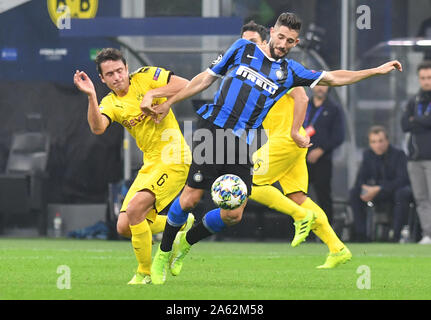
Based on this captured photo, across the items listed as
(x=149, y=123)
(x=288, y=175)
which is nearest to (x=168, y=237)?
(x=149, y=123)

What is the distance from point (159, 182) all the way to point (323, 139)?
5840 millimetres

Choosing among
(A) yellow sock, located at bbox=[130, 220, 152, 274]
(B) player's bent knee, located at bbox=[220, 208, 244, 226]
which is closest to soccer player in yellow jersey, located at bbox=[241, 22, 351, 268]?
(B) player's bent knee, located at bbox=[220, 208, 244, 226]

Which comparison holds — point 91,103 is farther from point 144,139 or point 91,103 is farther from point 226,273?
point 226,273

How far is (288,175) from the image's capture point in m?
11.6

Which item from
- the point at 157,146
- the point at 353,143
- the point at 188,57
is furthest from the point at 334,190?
the point at 157,146

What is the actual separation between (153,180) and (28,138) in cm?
745

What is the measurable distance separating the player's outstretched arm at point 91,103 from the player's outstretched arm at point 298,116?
2.21 meters

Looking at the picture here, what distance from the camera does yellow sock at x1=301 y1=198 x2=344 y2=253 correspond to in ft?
35.8

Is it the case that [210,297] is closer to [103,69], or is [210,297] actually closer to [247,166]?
[247,166]

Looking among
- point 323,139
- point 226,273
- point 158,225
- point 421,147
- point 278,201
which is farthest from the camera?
point 323,139

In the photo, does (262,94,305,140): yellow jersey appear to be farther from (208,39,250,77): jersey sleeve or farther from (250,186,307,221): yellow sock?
(208,39,250,77): jersey sleeve

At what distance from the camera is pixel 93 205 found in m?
16.4

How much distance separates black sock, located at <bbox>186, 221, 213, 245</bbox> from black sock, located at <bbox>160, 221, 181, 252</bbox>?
0.10 metres

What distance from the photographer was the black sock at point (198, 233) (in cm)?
925
